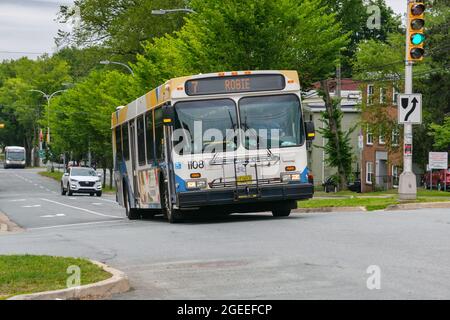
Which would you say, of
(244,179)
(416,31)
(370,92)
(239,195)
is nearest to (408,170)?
(416,31)

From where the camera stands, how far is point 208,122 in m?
20.3

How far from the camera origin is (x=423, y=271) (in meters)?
11.3

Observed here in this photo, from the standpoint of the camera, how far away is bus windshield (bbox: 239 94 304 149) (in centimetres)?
2036

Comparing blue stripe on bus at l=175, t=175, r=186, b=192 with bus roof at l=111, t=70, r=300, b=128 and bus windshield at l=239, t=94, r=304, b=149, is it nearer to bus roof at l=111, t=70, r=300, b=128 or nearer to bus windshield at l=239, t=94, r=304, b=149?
bus windshield at l=239, t=94, r=304, b=149

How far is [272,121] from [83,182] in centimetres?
3865

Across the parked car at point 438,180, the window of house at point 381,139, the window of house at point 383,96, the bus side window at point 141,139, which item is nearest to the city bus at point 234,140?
the bus side window at point 141,139

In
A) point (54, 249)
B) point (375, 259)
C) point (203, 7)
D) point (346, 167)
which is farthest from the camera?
point (346, 167)

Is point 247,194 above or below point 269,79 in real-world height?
below

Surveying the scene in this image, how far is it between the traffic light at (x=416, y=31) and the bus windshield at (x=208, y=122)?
545cm

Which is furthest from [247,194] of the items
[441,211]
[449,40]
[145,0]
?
[145,0]
